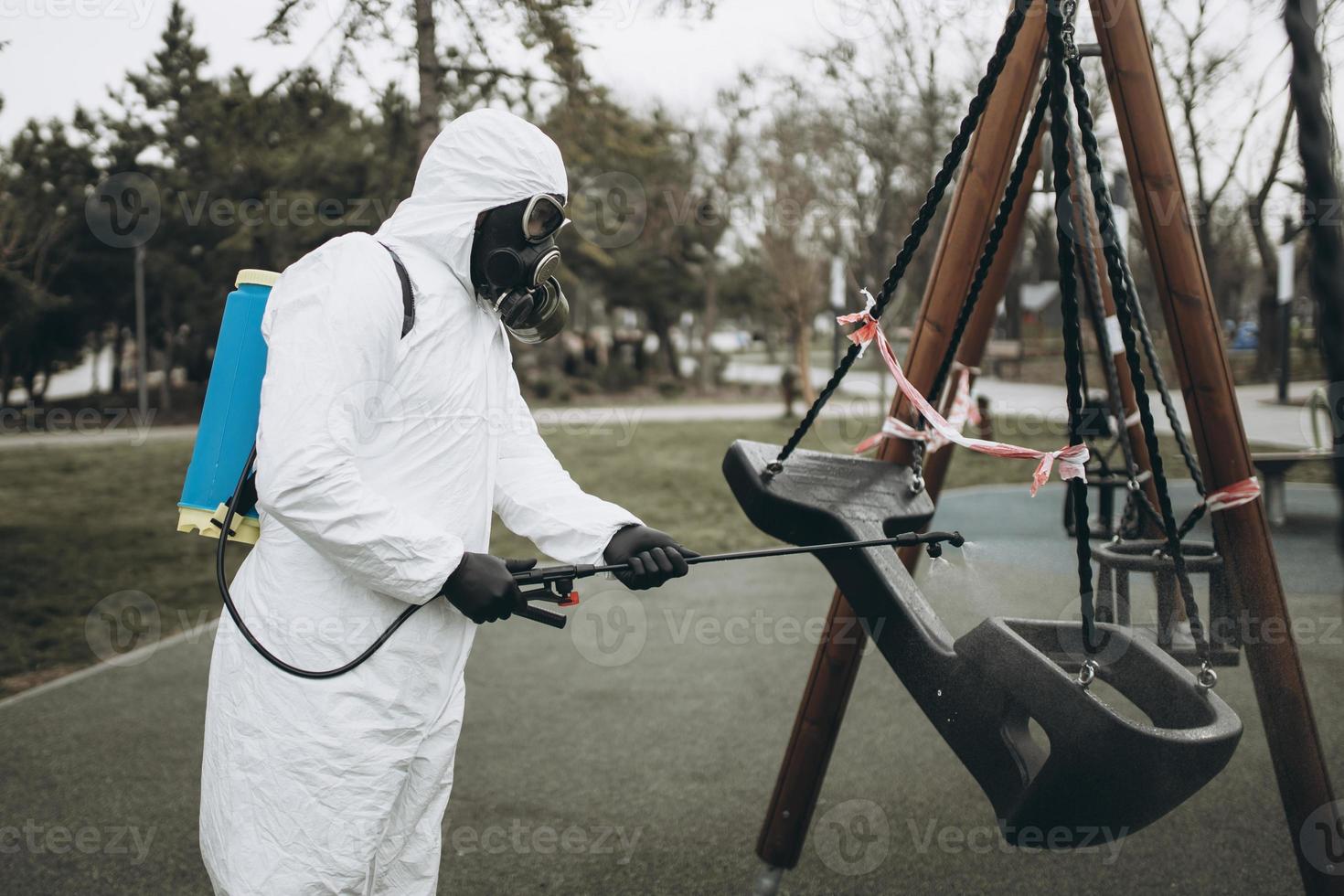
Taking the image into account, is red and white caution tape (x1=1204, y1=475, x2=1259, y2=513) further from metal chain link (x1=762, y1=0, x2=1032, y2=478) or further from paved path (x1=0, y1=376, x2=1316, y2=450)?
paved path (x1=0, y1=376, x2=1316, y2=450)

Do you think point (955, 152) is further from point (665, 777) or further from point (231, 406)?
point (665, 777)

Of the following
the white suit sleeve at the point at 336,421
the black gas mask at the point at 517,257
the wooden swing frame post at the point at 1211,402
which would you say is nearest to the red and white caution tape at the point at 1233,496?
the wooden swing frame post at the point at 1211,402

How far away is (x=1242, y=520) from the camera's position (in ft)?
8.44

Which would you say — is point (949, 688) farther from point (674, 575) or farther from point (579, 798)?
point (579, 798)

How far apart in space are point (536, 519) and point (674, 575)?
0.37m

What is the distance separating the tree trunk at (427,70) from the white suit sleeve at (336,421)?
155 inches

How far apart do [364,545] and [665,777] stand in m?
2.48

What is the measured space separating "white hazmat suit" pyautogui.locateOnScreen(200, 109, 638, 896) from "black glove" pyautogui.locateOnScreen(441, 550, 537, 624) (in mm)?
25

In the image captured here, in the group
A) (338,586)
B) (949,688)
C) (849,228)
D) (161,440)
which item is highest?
(849,228)

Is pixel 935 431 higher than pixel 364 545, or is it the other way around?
pixel 935 431

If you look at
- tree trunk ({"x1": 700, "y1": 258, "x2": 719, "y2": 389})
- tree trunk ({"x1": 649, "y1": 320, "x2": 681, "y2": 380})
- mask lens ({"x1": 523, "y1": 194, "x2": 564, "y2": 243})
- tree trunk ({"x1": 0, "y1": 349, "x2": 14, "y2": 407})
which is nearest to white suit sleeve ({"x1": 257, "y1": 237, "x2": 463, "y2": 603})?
mask lens ({"x1": 523, "y1": 194, "x2": 564, "y2": 243})

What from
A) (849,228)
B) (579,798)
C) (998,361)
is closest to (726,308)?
(998,361)

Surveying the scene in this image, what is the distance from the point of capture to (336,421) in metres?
1.82

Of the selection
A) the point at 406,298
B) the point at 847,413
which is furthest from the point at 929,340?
the point at 847,413
